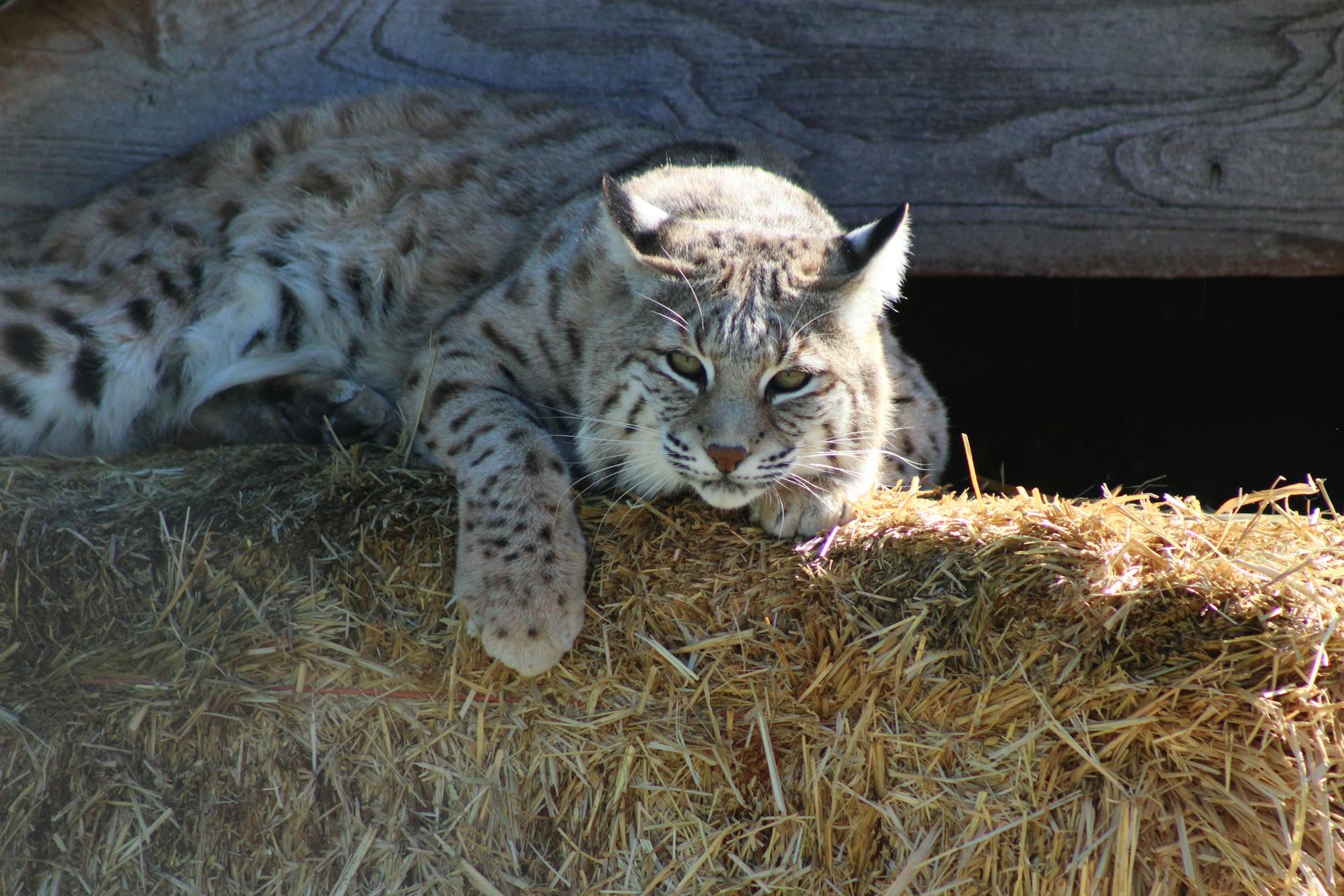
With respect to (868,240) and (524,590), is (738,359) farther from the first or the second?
(524,590)

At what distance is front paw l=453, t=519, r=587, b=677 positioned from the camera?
7.46 feet

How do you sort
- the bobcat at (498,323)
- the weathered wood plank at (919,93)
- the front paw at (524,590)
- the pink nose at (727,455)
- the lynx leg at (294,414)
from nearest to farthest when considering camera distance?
the front paw at (524,590), the pink nose at (727,455), the bobcat at (498,323), the lynx leg at (294,414), the weathered wood plank at (919,93)

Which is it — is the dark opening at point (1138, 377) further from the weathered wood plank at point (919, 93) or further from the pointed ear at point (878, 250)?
the pointed ear at point (878, 250)

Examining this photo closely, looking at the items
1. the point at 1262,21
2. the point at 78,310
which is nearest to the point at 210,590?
the point at 78,310

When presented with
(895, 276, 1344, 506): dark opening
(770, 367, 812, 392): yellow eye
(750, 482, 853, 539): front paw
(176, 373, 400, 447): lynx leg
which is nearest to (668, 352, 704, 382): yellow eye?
(770, 367, 812, 392): yellow eye

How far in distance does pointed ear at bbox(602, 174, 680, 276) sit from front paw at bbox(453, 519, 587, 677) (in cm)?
62

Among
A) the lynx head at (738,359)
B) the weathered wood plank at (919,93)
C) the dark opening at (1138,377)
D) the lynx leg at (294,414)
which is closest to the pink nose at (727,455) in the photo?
the lynx head at (738,359)

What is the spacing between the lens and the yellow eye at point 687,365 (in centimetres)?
258

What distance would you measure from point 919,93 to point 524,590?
7.22 ft

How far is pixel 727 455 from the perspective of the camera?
2432mm

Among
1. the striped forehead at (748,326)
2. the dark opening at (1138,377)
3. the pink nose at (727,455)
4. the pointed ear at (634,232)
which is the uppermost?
the pointed ear at (634,232)

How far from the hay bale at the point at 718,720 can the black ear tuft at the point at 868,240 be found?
0.63 metres

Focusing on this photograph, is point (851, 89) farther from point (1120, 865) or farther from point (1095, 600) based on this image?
point (1120, 865)

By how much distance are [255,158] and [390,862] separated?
7.33 ft
